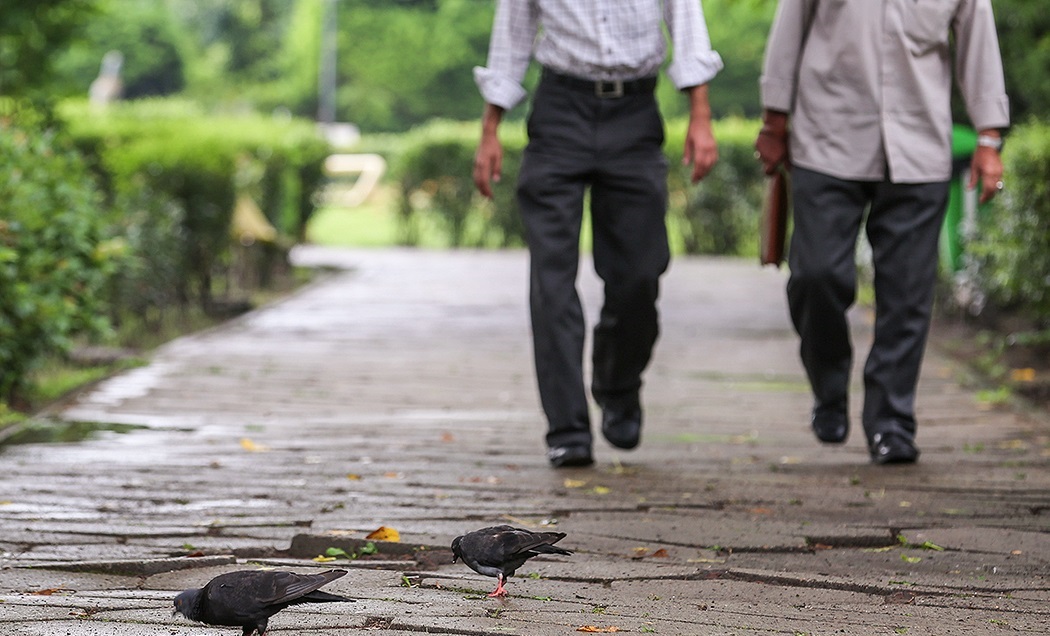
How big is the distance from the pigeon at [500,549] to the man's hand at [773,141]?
7.59ft

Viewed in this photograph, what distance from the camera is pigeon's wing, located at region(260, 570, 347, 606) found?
2902 mm

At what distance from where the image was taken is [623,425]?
17.8 feet

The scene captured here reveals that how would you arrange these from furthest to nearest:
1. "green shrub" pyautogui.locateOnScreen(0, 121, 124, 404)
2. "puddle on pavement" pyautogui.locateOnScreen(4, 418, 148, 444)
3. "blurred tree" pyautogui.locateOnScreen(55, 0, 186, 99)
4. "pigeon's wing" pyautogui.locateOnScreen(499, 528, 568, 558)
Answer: "blurred tree" pyautogui.locateOnScreen(55, 0, 186, 99), "green shrub" pyautogui.locateOnScreen(0, 121, 124, 404), "puddle on pavement" pyautogui.locateOnScreen(4, 418, 148, 444), "pigeon's wing" pyautogui.locateOnScreen(499, 528, 568, 558)

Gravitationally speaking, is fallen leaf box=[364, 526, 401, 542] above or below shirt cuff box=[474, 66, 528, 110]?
below

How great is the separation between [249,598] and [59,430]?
3353 mm

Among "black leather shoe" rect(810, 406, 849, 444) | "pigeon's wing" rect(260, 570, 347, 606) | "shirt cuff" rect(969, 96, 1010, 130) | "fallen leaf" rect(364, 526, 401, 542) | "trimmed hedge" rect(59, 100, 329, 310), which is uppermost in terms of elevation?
"shirt cuff" rect(969, 96, 1010, 130)

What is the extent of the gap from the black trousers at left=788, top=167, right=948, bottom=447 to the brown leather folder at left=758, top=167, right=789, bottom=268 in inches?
15.7

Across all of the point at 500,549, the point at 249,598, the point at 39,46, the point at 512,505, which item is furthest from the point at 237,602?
the point at 39,46

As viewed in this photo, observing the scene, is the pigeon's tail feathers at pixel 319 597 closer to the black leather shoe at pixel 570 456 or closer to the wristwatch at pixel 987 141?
the black leather shoe at pixel 570 456

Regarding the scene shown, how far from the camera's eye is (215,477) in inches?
199

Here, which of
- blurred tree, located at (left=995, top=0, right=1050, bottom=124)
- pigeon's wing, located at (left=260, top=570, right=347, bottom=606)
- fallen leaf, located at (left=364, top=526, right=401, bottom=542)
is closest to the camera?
pigeon's wing, located at (left=260, top=570, right=347, bottom=606)

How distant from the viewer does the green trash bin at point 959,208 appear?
33.0 feet

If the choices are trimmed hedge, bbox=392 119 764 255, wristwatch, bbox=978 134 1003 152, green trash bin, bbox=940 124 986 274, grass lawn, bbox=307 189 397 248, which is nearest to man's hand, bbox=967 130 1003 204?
wristwatch, bbox=978 134 1003 152

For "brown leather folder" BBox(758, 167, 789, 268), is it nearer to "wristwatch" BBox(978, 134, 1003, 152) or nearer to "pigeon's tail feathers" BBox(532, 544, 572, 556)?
"wristwatch" BBox(978, 134, 1003, 152)
